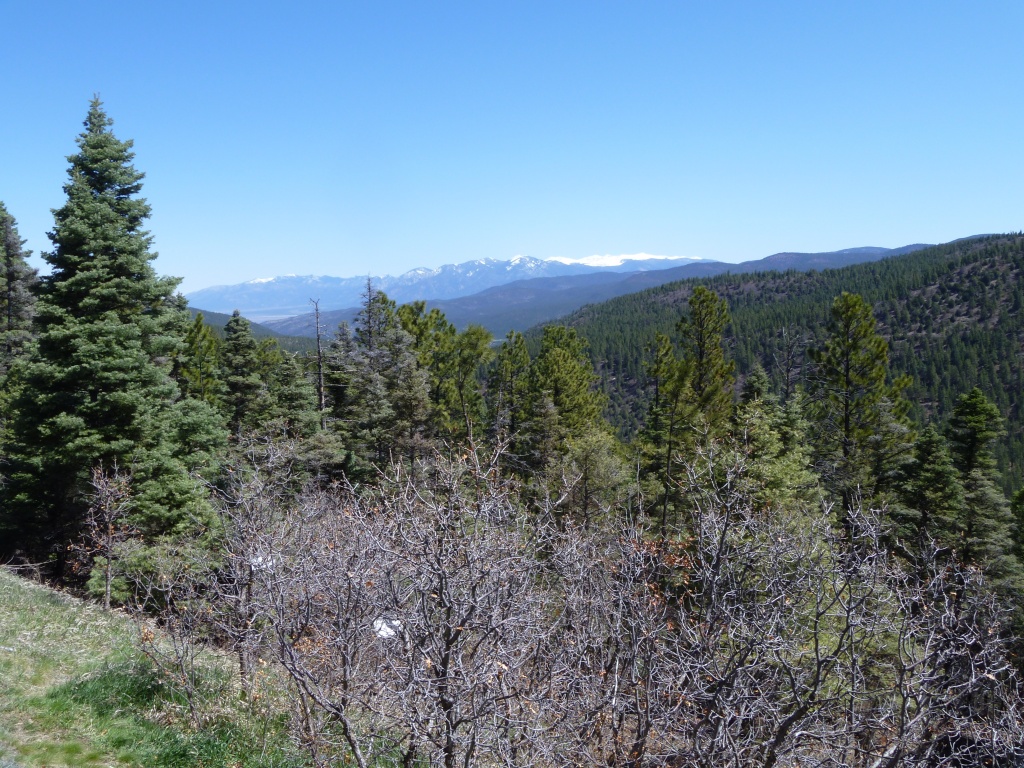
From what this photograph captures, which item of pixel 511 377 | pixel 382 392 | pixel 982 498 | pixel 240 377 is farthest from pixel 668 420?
pixel 240 377

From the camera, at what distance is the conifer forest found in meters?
5.92

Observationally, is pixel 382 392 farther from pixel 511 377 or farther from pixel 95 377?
pixel 95 377

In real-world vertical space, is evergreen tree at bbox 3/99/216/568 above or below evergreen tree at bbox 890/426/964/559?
Answer: above

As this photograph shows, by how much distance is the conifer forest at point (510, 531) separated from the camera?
19.4 feet

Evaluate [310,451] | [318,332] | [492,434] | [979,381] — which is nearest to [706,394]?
[492,434]

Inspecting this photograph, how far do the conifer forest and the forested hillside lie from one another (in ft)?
148

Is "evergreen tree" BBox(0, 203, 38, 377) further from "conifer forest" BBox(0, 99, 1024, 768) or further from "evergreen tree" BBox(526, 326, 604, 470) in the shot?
"evergreen tree" BBox(526, 326, 604, 470)

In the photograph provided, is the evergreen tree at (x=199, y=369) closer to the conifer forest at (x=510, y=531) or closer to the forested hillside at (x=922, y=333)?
the conifer forest at (x=510, y=531)

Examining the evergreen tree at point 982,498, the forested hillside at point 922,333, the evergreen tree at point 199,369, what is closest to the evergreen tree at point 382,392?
the evergreen tree at point 199,369

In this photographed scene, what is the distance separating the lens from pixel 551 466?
23312mm

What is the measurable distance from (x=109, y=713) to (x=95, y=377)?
35.3 ft

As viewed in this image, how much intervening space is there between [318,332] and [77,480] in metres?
13.0

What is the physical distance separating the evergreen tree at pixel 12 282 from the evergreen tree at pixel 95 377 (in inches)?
789

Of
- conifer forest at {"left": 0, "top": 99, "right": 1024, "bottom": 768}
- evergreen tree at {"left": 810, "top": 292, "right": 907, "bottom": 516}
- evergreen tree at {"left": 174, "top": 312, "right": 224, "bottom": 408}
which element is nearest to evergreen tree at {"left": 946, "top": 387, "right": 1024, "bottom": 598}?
conifer forest at {"left": 0, "top": 99, "right": 1024, "bottom": 768}
